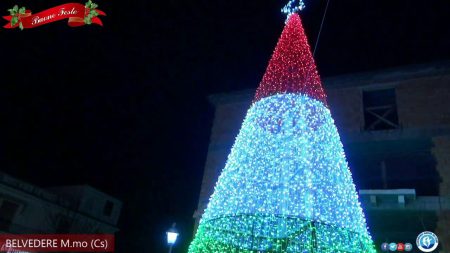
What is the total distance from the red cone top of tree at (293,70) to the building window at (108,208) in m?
25.0

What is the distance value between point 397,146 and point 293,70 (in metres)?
7.89

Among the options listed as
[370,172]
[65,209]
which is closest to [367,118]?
[370,172]

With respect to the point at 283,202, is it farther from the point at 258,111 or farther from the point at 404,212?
the point at 404,212

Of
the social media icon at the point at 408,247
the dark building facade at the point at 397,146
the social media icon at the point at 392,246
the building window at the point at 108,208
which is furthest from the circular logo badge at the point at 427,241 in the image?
the building window at the point at 108,208

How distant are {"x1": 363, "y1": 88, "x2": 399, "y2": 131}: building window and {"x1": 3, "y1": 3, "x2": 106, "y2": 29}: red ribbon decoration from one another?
11964 mm

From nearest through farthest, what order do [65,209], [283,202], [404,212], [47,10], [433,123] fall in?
[283,202]
[47,10]
[404,212]
[433,123]
[65,209]

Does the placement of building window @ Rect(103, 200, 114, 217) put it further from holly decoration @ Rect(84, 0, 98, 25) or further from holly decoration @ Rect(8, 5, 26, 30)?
holly decoration @ Rect(84, 0, 98, 25)

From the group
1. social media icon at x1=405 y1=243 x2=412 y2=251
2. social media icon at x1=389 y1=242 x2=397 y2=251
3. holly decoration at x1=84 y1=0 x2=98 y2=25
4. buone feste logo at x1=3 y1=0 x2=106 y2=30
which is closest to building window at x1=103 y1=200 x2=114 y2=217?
buone feste logo at x1=3 y1=0 x2=106 y2=30

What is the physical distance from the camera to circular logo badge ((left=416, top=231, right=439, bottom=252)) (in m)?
13.6

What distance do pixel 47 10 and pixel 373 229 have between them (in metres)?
14.6

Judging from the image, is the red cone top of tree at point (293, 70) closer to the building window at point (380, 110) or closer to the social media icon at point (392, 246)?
the social media icon at point (392, 246)

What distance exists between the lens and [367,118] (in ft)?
57.6

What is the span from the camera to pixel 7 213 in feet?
81.2

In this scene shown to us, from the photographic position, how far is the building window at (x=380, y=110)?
1706 centimetres
